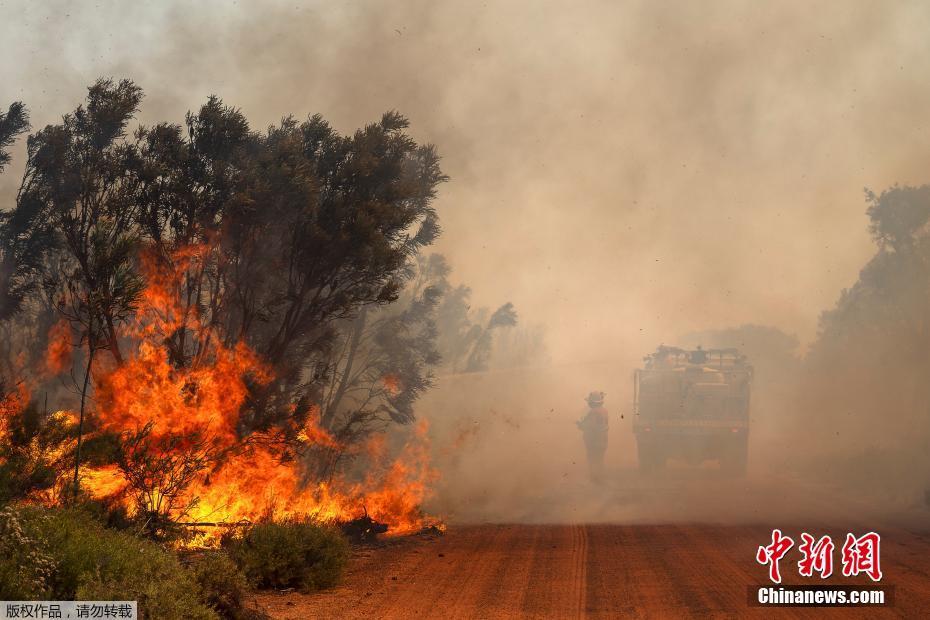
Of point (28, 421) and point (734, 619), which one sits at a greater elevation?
point (28, 421)

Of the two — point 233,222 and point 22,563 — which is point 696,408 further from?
point 22,563

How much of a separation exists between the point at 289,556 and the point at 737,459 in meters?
18.5

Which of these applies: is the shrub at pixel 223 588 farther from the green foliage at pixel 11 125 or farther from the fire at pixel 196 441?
the green foliage at pixel 11 125

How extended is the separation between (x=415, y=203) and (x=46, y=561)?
1883cm

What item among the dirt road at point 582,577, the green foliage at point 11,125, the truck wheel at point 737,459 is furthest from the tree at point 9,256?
the truck wheel at point 737,459

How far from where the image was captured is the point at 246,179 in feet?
65.6

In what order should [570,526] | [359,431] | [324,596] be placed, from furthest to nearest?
1. [359,431]
2. [570,526]
3. [324,596]

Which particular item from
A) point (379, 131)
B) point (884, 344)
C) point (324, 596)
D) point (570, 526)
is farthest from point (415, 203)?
point (884, 344)

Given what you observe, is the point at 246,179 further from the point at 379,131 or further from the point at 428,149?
the point at 428,149

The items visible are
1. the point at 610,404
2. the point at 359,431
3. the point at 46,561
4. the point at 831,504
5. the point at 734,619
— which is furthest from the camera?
the point at 610,404

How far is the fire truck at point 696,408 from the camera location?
87.7 feet

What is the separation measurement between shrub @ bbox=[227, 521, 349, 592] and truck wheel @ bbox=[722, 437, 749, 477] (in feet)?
57.2

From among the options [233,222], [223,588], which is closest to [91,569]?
[223,588]

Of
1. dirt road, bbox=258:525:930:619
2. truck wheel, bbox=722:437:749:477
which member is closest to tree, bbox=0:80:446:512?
dirt road, bbox=258:525:930:619
